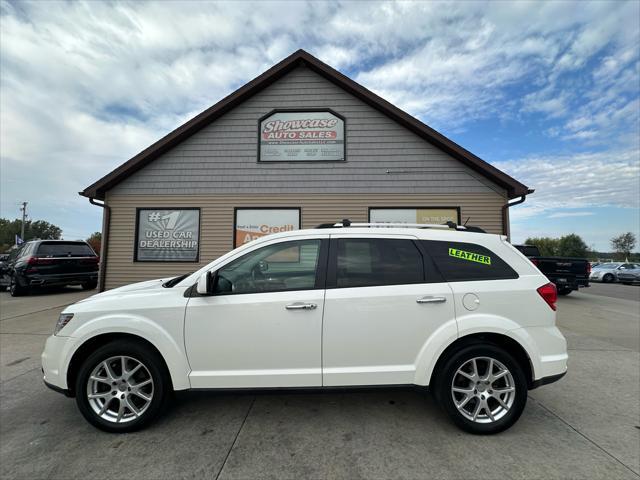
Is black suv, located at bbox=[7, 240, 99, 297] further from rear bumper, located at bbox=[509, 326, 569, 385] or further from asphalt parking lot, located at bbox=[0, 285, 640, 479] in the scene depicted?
rear bumper, located at bbox=[509, 326, 569, 385]

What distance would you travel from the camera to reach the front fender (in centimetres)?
266

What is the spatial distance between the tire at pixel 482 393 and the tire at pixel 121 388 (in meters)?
2.35

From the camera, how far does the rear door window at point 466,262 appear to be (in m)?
2.82

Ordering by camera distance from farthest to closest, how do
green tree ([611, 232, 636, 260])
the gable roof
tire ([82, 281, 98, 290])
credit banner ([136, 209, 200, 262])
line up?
green tree ([611, 232, 636, 260]) < tire ([82, 281, 98, 290]) < credit banner ([136, 209, 200, 262]) < the gable roof

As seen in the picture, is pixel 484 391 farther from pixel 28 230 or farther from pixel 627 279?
pixel 28 230

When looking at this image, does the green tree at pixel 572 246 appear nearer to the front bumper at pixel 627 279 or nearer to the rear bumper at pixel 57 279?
the front bumper at pixel 627 279

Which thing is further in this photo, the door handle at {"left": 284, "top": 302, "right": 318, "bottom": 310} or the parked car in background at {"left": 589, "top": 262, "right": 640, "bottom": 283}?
the parked car in background at {"left": 589, "top": 262, "right": 640, "bottom": 283}

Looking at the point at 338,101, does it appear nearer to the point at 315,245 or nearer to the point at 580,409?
the point at 315,245

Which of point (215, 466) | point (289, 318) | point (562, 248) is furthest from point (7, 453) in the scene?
point (562, 248)

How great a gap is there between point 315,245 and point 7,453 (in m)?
2.87

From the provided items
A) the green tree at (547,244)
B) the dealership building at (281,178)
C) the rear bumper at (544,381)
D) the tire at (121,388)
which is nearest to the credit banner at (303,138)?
the dealership building at (281,178)

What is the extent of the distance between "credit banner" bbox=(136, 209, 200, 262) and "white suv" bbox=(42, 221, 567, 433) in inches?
255

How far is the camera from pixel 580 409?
312cm

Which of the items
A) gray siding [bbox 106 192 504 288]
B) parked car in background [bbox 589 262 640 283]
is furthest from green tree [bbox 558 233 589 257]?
gray siding [bbox 106 192 504 288]
